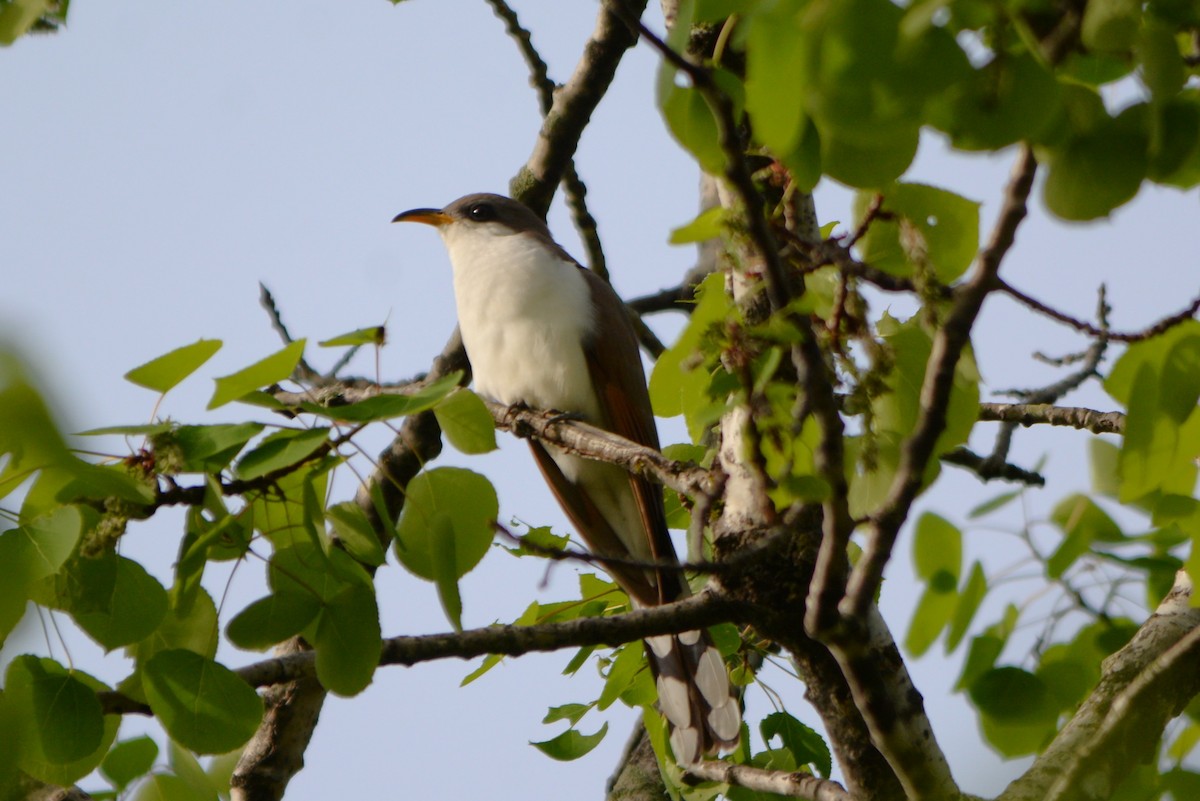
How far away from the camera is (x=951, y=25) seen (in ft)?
3.67

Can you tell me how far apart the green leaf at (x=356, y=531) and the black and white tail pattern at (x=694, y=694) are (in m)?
1.55

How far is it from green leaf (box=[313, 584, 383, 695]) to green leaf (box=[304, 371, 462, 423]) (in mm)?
389

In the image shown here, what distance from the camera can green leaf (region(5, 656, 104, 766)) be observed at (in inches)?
89.2

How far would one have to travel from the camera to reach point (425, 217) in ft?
21.9

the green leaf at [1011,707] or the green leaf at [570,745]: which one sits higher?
the green leaf at [570,745]

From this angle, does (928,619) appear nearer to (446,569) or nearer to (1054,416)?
(446,569)

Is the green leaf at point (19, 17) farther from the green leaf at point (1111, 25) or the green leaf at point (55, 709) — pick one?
the green leaf at point (1111, 25)

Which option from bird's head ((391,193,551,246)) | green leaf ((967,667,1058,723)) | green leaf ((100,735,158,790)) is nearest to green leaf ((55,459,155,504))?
green leaf ((100,735,158,790))

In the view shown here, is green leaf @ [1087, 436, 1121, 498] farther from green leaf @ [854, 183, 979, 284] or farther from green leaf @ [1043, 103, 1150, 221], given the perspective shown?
green leaf @ [1043, 103, 1150, 221]

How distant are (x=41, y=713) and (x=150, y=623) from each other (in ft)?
0.92

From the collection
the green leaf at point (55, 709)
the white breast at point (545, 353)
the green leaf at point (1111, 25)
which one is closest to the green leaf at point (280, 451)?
the green leaf at point (55, 709)

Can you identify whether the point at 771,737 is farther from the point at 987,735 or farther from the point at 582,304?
the point at 582,304

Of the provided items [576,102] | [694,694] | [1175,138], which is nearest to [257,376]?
[1175,138]

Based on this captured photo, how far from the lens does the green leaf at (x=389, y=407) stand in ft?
6.79
